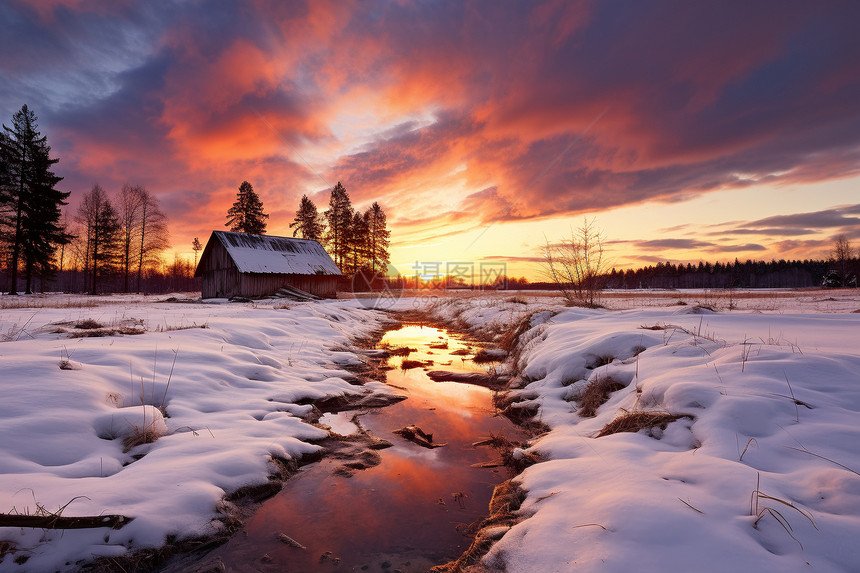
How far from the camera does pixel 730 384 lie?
12.1ft

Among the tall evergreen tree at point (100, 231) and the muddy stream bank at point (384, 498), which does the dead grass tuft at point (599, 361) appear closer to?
the muddy stream bank at point (384, 498)

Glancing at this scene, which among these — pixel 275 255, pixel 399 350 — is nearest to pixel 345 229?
pixel 275 255

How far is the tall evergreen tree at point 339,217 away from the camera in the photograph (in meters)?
45.7

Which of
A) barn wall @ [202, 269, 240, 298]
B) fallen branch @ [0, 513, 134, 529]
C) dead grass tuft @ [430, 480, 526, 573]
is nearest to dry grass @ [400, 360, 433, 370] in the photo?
dead grass tuft @ [430, 480, 526, 573]

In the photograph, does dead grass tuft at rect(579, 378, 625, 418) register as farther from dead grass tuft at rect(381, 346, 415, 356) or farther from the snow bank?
dead grass tuft at rect(381, 346, 415, 356)

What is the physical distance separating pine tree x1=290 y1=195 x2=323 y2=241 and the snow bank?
41327 mm

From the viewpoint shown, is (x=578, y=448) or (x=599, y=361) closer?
(x=578, y=448)

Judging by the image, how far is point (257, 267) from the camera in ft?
83.4

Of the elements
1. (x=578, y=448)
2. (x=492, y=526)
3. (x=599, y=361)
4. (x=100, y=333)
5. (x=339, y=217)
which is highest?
(x=339, y=217)

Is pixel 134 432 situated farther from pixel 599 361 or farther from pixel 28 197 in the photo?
pixel 28 197

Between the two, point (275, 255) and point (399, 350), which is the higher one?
point (275, 255)

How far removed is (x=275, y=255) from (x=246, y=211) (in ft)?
59.3

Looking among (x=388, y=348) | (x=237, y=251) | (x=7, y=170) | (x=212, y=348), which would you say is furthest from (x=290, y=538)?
(x=7, y=170)

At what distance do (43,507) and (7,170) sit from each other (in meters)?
40.7
